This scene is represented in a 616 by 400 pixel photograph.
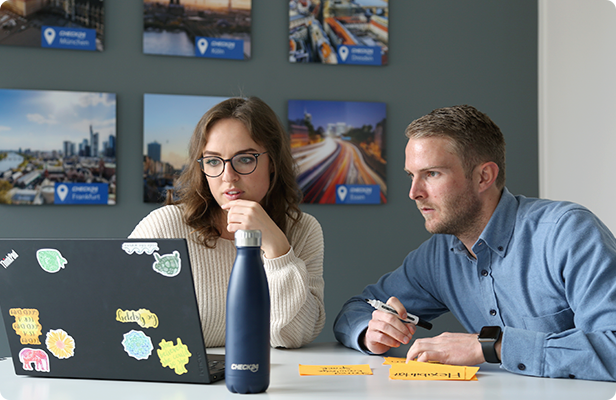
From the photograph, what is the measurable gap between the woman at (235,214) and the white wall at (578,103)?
1545mm

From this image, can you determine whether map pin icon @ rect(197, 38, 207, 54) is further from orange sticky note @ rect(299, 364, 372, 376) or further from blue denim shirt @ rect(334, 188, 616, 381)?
orange sticky note @ rect(299, 364, 372, 376)

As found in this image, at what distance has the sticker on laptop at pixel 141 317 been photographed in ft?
2.88

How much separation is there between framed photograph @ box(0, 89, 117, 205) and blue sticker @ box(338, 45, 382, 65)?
1101 mm

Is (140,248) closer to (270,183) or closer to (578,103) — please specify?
(270,183)

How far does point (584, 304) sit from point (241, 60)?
1885 millimetres

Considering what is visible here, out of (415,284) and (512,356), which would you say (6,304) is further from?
(415,284)

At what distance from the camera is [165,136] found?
96.7 inches

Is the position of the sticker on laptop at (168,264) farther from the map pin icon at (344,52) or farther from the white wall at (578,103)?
the white wall at (578,103)

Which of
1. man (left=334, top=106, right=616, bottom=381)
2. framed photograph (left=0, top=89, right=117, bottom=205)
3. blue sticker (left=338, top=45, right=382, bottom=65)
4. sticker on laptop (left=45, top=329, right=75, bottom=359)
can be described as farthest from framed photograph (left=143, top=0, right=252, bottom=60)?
sticker on laptop (left=45, top=329, right=75, bottom=359)

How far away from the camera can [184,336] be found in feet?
2.86

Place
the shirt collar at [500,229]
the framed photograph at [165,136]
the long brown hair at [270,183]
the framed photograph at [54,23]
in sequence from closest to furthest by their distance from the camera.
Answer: the shirt collar at [500,229], the long brown hair at [270,183], the framed photograph at [54,23], the framed photograph at [165,136]

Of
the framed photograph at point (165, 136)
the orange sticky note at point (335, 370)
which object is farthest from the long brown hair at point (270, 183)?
the framed photograph at point (165, 136)

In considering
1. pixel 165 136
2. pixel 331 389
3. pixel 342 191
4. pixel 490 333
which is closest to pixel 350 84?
pixel 342 191

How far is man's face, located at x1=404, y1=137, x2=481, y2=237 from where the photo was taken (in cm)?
142
